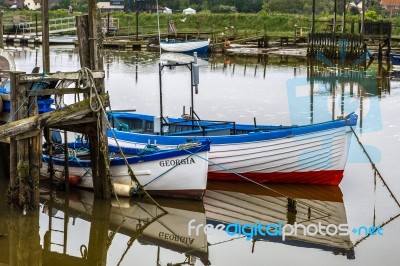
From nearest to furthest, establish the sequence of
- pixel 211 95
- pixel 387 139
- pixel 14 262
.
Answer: pixel 14 262 < pixel 387 139 < pixel 211 95

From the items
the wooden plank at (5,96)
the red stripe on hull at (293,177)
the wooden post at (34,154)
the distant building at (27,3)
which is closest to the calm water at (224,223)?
the red stripe on hull at (293,177)

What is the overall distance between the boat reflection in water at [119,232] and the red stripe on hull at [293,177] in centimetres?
171

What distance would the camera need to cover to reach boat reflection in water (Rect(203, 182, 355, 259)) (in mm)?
14344

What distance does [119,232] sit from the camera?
14797 millimetres

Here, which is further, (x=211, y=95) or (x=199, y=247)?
(x=211, y=95)

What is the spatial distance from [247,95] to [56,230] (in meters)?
19.0

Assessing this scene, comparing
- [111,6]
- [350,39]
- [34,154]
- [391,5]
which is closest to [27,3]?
[111,6]

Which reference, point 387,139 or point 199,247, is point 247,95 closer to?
point 387,139

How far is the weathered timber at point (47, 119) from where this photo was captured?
14.2 m

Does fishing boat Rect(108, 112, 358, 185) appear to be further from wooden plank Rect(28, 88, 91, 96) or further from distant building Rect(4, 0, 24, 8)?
distant building Rect(4, 0, 24, 8)

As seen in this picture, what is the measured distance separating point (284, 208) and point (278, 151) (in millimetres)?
1568

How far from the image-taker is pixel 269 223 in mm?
15352

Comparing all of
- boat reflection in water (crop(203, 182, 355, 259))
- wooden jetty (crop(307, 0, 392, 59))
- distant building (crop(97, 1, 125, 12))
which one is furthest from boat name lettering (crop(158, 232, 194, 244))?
distant building (crop(97, 1, 125, 12))

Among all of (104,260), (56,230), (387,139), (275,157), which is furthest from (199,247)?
(387,139)
